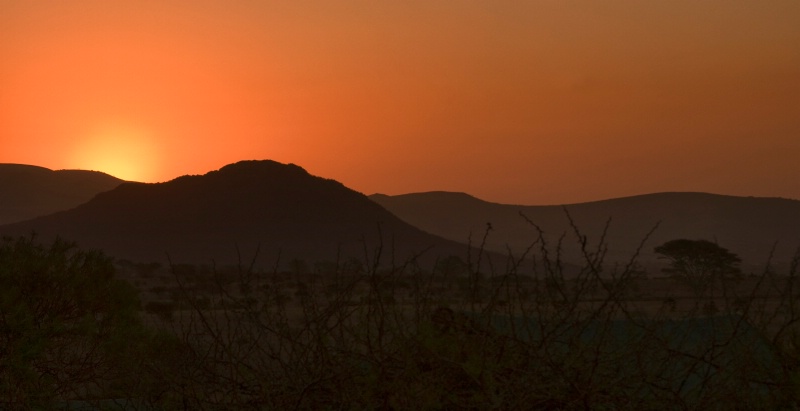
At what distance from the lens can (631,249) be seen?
16025cm

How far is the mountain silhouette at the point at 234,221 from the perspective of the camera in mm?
92688

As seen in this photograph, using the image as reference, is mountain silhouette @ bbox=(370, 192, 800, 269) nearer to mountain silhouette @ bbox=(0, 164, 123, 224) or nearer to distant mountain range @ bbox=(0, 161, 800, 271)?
mountain silhouette @ bbox=(0, 164, 123, 224)

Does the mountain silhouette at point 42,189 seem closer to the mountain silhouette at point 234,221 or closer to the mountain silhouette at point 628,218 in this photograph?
the mountain silhouette at point 234,221

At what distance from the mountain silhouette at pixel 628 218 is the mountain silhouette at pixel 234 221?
201 ft

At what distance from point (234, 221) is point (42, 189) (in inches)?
3019

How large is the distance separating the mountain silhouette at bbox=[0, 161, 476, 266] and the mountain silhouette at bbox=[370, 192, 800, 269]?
61206 mm

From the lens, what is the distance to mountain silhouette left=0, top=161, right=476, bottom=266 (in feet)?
304

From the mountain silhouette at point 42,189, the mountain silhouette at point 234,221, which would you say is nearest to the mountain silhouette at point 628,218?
the mountain silhouette at point 42,189

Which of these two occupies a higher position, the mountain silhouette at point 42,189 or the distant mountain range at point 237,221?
the mountain silhouette at point 42,189

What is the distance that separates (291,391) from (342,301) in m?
0.55

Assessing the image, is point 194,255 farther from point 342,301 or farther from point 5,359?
point 342,301

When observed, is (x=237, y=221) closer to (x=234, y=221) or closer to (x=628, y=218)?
(x=234, y=221)

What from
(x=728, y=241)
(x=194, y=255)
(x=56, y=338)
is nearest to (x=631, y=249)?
(x=728, y=241)

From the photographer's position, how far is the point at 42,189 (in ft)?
522
